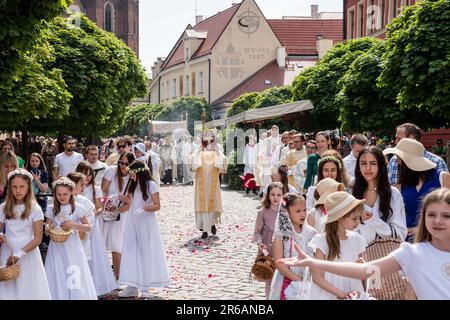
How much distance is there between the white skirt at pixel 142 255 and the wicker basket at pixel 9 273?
2.58 metres

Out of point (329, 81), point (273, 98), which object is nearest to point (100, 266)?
point (329, 81)

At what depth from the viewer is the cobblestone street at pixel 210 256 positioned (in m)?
9.77

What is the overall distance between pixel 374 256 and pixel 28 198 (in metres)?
3.21

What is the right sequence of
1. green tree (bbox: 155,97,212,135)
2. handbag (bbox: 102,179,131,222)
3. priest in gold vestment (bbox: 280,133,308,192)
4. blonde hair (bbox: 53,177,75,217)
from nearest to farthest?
blonde hair (bbox: 53,177,75,217) < handbag (bbox: 102,179,131,222) < priest in gold vestment (bbox: 280,133,308,192) < green tree (bbox: 155,97,212,135)

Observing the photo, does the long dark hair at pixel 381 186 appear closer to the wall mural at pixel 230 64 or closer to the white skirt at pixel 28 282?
the white skirt at pixel 28 282

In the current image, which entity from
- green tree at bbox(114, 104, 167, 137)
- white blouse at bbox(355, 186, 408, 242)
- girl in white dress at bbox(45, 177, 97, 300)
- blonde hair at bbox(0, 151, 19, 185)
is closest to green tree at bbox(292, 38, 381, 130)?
blonde hair at bbox(0, 151, 19, 185)

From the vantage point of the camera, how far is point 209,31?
75062 mm

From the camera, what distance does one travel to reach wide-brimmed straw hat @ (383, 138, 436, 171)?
777 cm

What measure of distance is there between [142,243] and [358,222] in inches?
175

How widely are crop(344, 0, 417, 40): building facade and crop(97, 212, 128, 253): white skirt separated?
24.4 metres

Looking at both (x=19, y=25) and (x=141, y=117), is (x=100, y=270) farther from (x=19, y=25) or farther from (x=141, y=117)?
(x=141, y=117)

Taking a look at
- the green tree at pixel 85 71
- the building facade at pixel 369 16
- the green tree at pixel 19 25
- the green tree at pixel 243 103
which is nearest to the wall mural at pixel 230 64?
the green tree at pixel 243 103

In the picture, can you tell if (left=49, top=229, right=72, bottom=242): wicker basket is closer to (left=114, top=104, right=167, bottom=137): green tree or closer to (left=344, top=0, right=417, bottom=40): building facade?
(left=344, top=0, right=417, bottom=40): building facade
